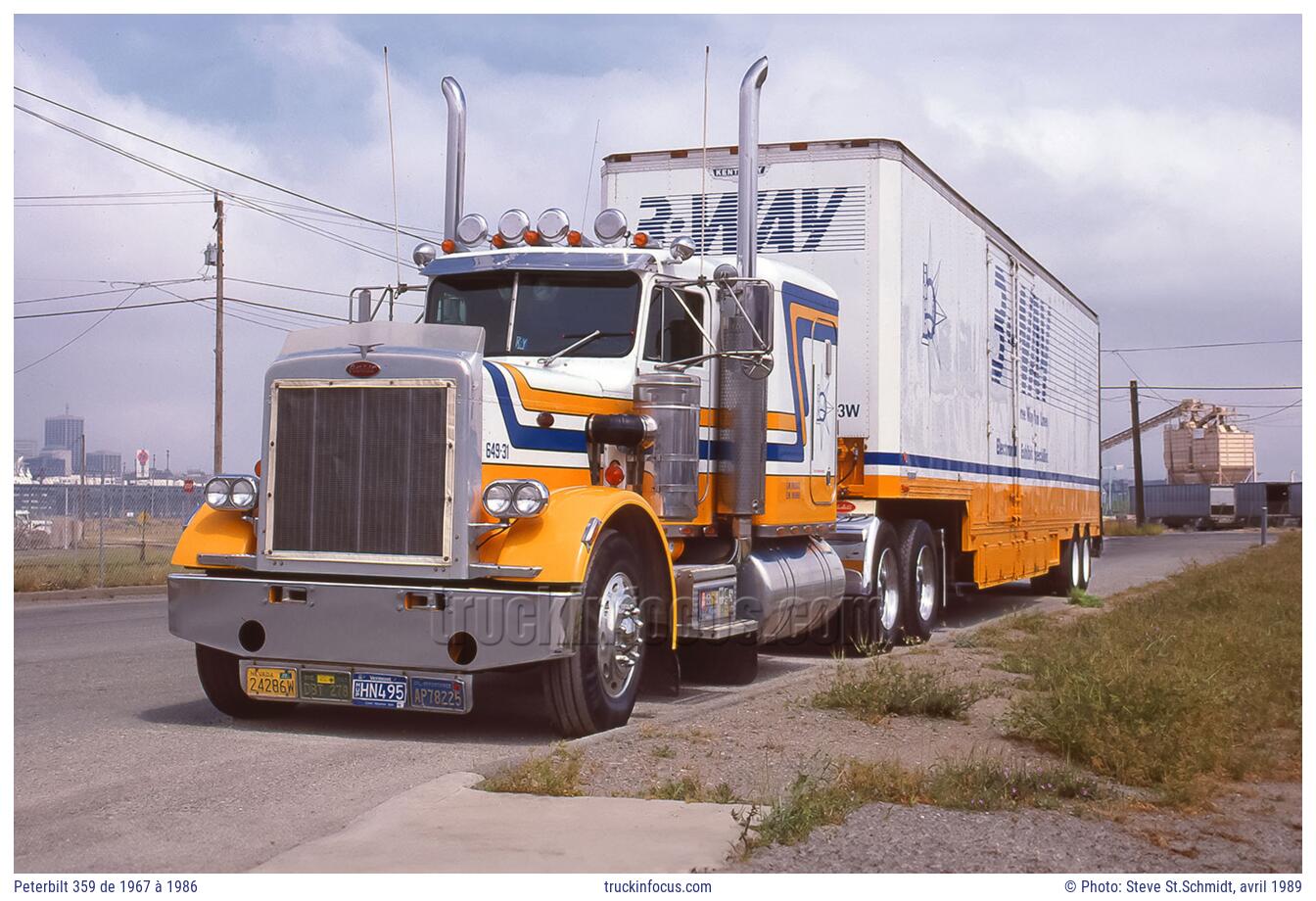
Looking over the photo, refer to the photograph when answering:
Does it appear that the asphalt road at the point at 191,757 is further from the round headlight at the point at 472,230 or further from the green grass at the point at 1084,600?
the green grass at the point at 1084,600

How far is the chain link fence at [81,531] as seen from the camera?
23344mm

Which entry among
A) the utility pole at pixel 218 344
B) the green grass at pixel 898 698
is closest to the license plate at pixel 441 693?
the green grass at pixel 898 698

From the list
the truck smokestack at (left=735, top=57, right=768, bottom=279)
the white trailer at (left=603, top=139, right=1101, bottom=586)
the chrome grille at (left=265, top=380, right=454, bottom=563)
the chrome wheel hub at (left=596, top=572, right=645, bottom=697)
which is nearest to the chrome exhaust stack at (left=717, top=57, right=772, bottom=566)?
the truck smokestack at (left=735, top=57, right=768, bottom=279)

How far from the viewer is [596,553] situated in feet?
28.2

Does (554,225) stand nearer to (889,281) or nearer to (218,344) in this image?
(889,281)

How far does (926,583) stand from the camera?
15.4 meters

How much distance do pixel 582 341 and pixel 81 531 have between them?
16.5m

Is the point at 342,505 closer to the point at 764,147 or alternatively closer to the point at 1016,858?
the point at 1016,858

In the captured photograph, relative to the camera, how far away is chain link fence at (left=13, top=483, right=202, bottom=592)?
2334 centimetres

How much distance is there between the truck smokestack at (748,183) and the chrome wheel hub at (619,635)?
9.40ft

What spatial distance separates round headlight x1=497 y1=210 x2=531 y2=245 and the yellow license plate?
3.50m

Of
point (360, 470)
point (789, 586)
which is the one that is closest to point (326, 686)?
point (360, 470)

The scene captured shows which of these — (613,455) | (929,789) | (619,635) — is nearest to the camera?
(929,789)
